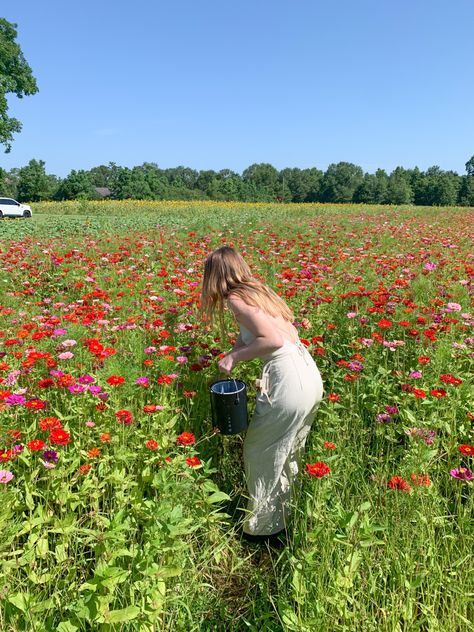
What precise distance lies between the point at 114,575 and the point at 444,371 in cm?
225

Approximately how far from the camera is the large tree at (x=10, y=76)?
25.9 metres

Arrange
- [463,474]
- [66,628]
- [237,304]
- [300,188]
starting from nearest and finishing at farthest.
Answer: [66,628], [463,474], [237,304], [300,188]

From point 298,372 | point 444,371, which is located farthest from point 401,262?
point 298,372

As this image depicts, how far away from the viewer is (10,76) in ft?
87.7

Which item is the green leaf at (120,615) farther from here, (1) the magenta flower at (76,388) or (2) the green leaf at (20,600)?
(1) the magenta flower at (76,388)

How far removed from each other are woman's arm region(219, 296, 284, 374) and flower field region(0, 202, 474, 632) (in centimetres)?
35

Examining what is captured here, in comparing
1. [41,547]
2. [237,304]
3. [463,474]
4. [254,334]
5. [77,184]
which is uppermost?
[77,184]

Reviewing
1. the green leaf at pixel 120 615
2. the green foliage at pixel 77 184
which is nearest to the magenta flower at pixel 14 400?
the green leaf at pixel 120 615

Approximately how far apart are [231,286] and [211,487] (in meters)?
1.07

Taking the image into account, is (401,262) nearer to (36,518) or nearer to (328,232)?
(328,232)

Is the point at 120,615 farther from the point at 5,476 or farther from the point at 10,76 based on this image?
the point at 10,76

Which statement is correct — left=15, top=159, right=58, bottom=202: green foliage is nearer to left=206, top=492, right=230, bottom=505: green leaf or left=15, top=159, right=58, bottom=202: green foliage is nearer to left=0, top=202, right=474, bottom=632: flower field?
left=0, top=202, right=474, bottom=632: flower field

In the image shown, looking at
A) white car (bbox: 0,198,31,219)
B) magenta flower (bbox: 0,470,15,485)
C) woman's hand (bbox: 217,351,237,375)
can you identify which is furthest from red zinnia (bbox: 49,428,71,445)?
white car (bbox: 0,198,31,219)

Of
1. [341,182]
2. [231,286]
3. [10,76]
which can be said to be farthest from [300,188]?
[231,286]
